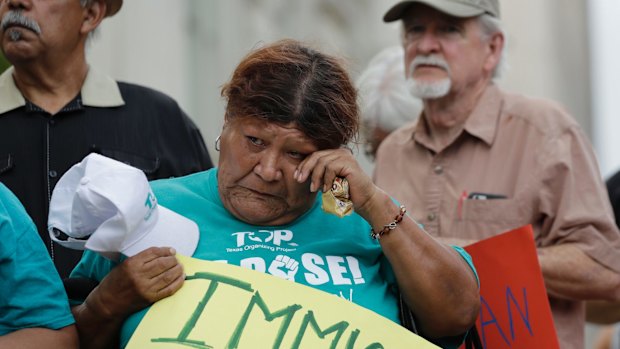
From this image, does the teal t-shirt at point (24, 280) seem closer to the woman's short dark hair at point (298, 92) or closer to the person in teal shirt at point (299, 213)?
the person in teal shirt at point (299, 213)

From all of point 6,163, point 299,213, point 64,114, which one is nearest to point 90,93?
point 64,114

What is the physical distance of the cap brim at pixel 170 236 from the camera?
3305 mm

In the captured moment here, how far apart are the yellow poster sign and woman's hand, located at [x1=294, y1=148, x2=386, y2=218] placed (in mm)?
268

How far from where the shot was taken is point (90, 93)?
4590mm

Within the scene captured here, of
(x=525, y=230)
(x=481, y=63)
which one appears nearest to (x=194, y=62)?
(x=481, y=63)

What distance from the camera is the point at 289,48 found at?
3604 mm

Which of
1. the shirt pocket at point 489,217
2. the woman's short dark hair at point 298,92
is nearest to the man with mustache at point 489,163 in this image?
the shirt pocket at point 489,217

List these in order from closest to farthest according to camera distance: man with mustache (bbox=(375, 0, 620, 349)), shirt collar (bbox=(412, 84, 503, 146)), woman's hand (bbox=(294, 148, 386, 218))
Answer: woman's hand (bbox=(294, 148, 386, 218)) < man with mustache (bbox=(375, 0, 620, 349)) < shirt collar (bbox=(412, 84, 503, 146))

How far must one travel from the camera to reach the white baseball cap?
3.15 meters

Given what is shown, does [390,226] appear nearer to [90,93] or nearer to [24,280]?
[24,280]

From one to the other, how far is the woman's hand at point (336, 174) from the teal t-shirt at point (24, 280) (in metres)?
0.69

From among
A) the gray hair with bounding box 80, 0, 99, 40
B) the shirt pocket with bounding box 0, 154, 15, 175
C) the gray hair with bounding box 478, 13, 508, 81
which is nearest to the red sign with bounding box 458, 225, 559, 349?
the gray hair with bounding box 478, 13, 508, 81

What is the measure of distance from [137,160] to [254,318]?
133cm

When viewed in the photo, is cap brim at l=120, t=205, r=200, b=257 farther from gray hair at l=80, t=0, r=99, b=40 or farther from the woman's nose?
gray hair at l=80, t=0, r=99, b=40
